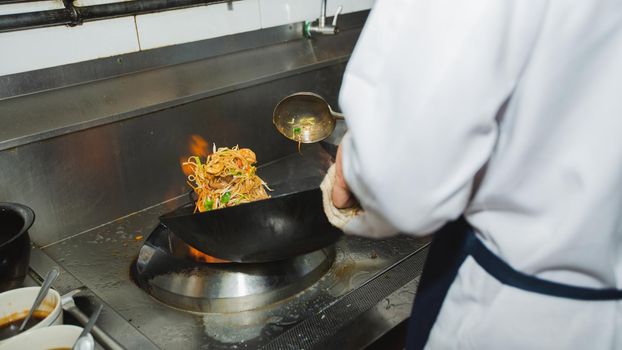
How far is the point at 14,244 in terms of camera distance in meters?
1.08

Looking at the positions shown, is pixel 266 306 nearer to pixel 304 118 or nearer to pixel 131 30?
pixel 304 118

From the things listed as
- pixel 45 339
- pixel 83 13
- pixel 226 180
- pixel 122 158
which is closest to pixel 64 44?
pixel 83 13

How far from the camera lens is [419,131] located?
626mm

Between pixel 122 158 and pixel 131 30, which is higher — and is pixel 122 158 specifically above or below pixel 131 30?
below

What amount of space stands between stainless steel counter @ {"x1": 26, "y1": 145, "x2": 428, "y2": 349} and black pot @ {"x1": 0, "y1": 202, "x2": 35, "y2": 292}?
10cm

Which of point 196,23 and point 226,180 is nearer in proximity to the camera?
point 226,180

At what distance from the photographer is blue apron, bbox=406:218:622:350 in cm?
76

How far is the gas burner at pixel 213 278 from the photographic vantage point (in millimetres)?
1186

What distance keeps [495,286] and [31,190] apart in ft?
3.76

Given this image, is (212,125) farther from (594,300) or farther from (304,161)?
(594,300)

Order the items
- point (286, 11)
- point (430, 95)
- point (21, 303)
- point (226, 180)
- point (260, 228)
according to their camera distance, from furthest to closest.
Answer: point (286, 11) → point (226, 180) → point (260, 228) → point (21, 303) → point (430, 95)

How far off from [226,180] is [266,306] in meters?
0.42

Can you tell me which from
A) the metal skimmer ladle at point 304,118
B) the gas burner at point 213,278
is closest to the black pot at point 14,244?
the gas burner at point 213,278

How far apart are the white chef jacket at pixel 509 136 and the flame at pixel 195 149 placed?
0.98 m
